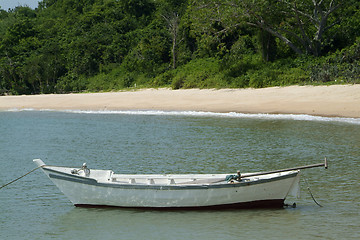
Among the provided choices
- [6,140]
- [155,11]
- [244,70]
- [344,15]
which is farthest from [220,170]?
[155,11]

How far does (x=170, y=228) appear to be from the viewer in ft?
35.9

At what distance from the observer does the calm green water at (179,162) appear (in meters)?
10.9

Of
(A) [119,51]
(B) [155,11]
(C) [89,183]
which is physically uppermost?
(B) [155,11]

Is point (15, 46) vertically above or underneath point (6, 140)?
above

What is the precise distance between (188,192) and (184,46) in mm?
37106

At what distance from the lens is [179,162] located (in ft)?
58.4

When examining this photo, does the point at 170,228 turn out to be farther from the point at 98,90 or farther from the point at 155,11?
the point at 155,11

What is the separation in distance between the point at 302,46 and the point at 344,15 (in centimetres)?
373

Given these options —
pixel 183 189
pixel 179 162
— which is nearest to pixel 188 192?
pixel 183 189

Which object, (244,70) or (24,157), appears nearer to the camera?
(24,157)

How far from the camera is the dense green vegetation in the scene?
35625 millimetres

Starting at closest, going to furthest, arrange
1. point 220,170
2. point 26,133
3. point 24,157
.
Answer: point 220,170 < point 24,157 < point 26,133

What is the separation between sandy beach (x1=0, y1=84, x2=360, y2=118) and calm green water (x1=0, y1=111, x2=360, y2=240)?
5.16ft

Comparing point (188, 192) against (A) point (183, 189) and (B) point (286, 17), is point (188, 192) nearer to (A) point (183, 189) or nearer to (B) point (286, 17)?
(A) point (183, 189)
